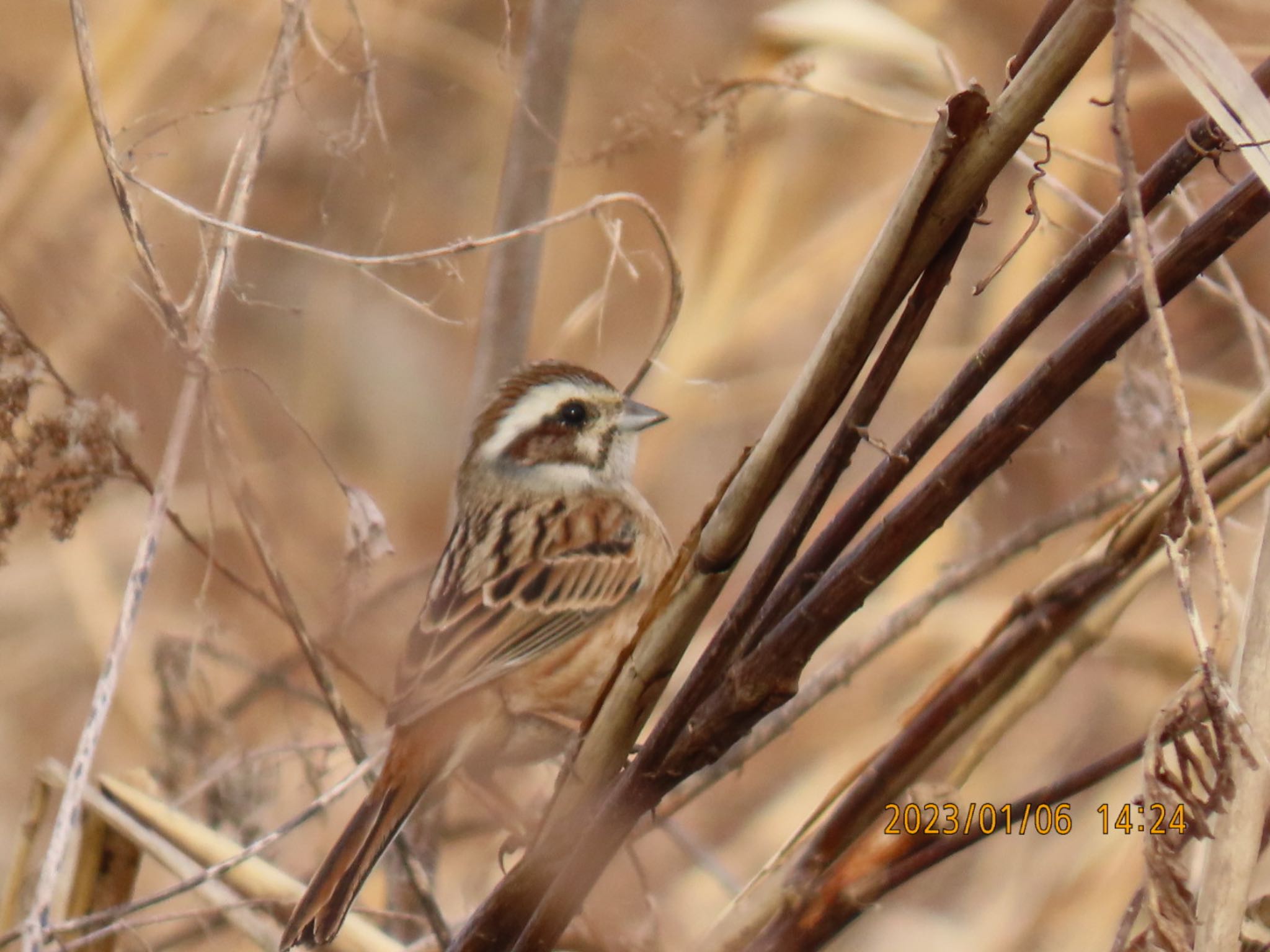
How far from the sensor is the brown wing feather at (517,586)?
258 centimetres

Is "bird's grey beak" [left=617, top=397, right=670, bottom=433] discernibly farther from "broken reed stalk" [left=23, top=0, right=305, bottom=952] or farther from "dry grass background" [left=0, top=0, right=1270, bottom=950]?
"broken reed stalk" [left=23, top=0, right=305, bottom=952]

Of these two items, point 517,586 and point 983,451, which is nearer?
A: point 983,451

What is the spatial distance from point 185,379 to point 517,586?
114 cm

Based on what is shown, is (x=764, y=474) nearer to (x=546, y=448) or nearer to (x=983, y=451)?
(x=983, y=451)

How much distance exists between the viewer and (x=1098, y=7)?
2.83 feet

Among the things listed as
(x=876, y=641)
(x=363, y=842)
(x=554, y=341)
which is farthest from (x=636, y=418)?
(x=363, y=842)

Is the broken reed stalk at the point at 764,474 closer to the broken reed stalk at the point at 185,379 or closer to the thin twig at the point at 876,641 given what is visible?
the broken reed stalk at the point at 185,379

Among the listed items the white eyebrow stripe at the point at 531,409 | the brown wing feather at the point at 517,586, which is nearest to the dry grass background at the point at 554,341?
the brown wing feather at the point at 517,586

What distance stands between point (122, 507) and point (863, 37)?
7.43 ft

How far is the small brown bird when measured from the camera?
2418 millimetres

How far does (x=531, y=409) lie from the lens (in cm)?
295

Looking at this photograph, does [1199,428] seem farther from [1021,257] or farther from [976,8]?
[976,8]

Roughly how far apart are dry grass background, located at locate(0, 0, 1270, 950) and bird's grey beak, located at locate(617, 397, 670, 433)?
0.24m

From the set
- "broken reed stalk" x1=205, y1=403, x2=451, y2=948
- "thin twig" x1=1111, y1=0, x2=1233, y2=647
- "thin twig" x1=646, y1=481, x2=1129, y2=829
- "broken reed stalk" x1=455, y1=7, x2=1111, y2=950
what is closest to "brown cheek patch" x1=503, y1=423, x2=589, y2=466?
"thin twig" x1=646, y1=481, x2=1129, y2=829
